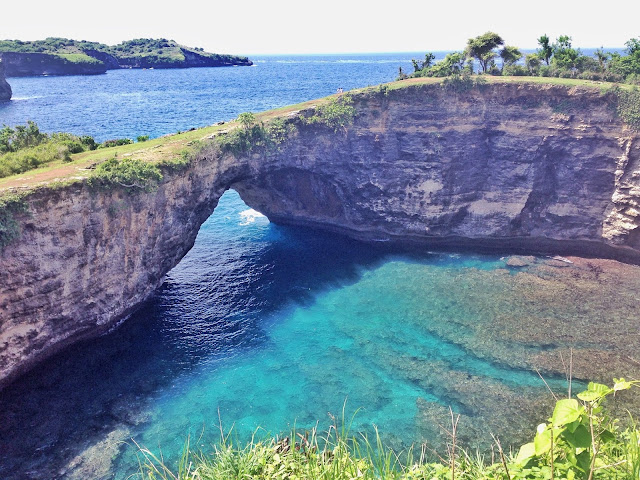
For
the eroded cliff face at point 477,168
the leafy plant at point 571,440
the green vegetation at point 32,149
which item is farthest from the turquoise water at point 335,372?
the leafy plant at point 571,440

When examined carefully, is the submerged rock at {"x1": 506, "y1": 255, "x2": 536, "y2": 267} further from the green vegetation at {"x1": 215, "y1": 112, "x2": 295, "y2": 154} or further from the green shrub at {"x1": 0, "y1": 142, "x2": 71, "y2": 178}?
the green shrub at {"x1": 0, "y1": 142, "x2": 71, "y2": 178}

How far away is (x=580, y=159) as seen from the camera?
45312mm

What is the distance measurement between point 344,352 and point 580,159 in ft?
102

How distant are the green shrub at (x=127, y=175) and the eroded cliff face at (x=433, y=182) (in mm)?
1006

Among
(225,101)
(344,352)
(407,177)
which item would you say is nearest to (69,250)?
(344,352)

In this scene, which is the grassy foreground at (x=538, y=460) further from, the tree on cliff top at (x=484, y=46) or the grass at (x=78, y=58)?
the grass at (x=78, y=58)

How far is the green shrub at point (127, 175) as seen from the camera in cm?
3300

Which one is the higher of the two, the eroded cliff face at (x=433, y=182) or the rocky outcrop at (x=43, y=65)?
the rocky outcrop at (x=43, y=65)

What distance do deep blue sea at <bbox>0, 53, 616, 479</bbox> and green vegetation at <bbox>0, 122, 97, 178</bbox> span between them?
14066mm

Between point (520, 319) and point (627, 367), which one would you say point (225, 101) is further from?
point (627, 367)

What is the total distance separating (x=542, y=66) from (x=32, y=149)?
2216 inches

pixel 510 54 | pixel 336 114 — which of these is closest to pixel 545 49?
pixel 510 54

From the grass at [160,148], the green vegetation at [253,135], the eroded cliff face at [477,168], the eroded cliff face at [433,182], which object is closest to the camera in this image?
the grass at [160,148]

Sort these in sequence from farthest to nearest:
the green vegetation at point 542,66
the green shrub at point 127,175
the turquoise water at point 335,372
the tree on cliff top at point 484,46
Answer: the tree on cliff top at point 484,46 < the green vegetation at point 542,66 < the green shrub at point 127,175 < the turquoise water at point 335,372
